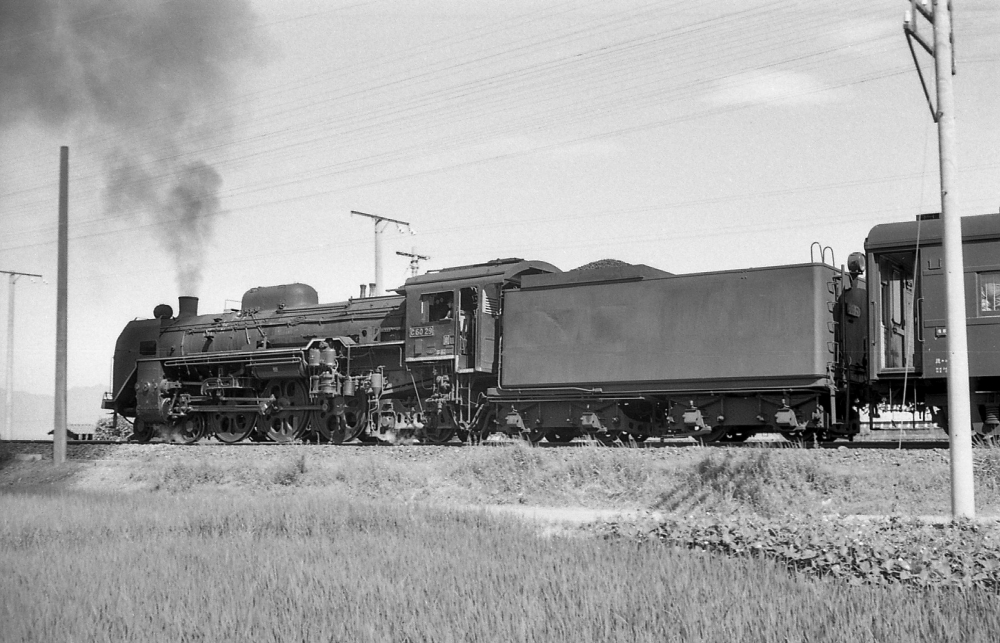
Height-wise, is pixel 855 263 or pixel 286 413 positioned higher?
pixel 855 263

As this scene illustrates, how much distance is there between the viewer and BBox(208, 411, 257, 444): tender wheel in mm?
21031

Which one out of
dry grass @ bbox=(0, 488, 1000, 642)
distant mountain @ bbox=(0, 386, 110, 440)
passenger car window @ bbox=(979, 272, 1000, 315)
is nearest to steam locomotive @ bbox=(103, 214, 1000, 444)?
passenger car window @ bbox=(979, 272, 1000, 315)

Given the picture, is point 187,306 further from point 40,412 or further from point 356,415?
point 40,412

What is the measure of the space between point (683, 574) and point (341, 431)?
13.6 meters

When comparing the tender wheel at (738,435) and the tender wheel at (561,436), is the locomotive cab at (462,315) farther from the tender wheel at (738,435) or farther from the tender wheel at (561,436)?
the tender wheel at (738,435)

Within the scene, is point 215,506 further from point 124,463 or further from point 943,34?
point 943,34

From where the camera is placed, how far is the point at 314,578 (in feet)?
22.9

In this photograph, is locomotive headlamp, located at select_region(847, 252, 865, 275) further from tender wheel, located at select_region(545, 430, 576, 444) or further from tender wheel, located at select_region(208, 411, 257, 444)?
tender wheel, located at select_region(208, 411, 257, 444)

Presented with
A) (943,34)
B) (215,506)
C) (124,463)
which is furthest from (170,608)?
(124,463)

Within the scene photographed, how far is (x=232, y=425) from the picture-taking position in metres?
21.6

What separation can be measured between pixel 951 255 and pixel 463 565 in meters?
5.62

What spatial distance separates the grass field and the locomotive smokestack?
9.73 m

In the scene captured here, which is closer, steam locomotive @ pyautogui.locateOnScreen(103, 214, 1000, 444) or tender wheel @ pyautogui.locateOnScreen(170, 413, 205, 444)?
steam locomotive @ pyautogui.locateOnScreen(103, 214, 1000, 444)

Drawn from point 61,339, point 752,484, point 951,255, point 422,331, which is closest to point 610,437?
point 422,331
